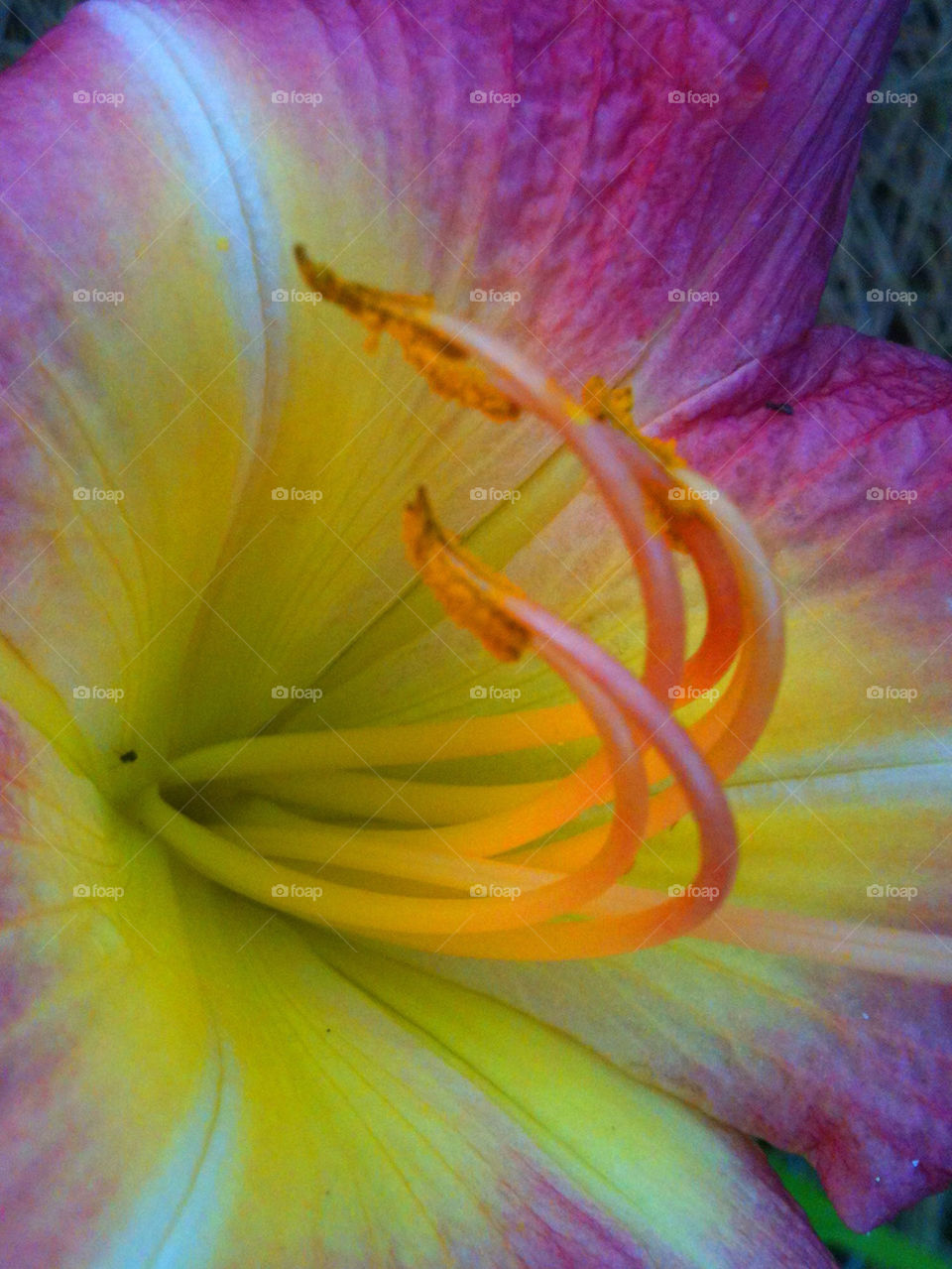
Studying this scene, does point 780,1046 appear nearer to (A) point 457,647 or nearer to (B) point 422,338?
(A) point 457,647

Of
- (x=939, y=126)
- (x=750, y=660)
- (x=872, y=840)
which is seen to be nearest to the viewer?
(x=750, y=660)

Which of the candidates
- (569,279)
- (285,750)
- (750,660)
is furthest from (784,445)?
(285,750)

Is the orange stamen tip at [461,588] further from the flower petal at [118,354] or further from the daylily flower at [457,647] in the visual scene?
the flower petal at [118,354]

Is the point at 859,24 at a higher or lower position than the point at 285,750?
higher

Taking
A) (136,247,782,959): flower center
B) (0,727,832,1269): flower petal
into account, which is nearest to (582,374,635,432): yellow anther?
(136,247,782,959): flower center

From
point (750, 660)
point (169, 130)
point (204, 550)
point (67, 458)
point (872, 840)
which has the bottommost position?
point (872, 840)

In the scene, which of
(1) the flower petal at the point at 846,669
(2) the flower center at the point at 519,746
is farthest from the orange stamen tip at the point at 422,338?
(1) the flower petal at the point at 846,669

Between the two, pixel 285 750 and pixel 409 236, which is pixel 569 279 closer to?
pixel 409 236

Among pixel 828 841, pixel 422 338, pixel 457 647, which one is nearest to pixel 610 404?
pixel 422 338
